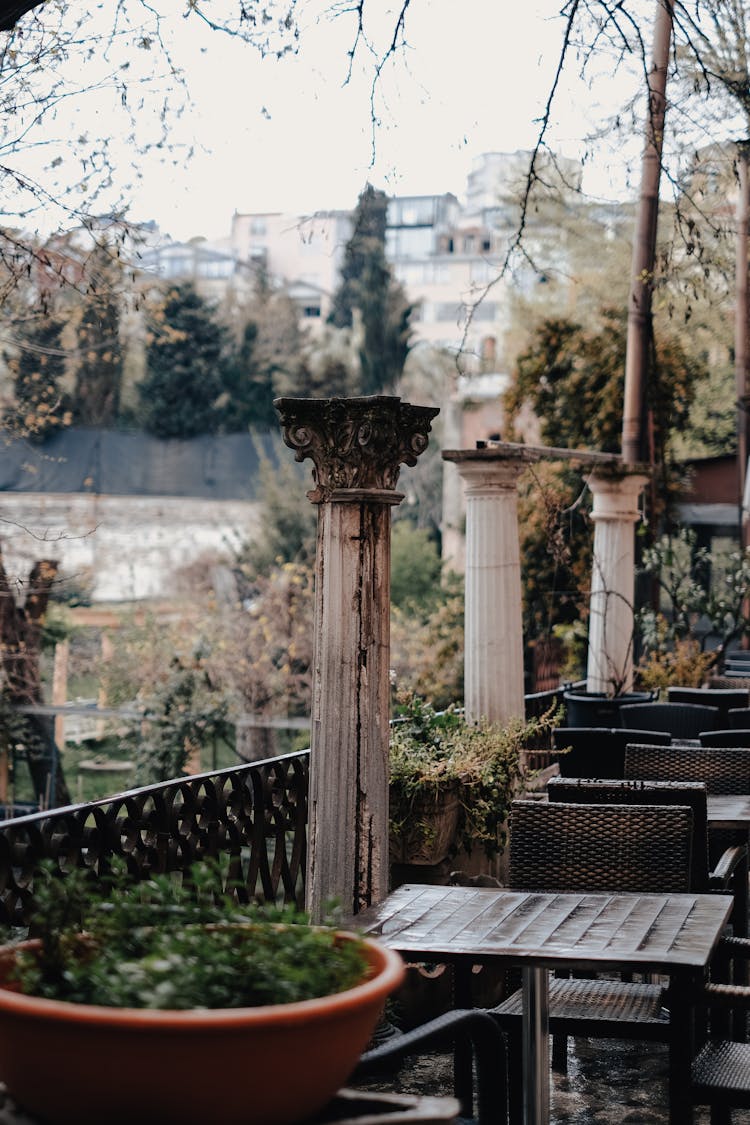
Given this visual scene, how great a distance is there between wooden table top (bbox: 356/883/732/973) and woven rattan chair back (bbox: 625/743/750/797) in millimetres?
2466

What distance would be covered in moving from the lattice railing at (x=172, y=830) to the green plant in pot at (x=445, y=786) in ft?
1.47

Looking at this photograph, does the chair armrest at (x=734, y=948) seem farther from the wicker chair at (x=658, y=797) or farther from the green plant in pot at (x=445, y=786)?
the green plant in pot at (x=445, y=786)

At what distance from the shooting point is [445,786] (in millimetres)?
6074

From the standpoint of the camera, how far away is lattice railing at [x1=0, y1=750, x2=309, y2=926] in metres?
4.09

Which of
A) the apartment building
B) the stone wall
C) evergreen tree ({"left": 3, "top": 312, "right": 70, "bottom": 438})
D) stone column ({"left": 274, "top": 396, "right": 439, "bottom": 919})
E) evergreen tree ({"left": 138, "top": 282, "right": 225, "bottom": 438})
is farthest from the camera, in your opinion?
the apartment building

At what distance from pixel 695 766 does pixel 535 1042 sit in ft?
9.54

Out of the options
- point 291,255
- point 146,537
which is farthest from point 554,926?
point 291,255

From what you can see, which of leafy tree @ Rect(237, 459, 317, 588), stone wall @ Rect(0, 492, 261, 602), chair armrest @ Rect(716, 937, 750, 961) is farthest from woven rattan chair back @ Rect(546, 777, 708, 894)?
stone wall @ Rect(0, 492, 261, 602)

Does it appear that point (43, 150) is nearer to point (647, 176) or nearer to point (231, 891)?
point (231, 891)

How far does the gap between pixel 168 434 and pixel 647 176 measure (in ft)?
106

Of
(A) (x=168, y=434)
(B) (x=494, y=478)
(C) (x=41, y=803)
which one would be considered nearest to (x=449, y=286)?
(A) (x=168, y=434)

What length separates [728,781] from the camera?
6078 millimetres

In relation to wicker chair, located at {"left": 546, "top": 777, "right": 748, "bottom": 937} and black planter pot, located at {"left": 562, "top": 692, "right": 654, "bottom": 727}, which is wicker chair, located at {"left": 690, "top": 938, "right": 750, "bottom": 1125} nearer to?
wicker chair, located at {"left": 546, "top": 777, "right": 748, "bottom": 937}

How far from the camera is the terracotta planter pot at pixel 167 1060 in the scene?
1.71 meters
